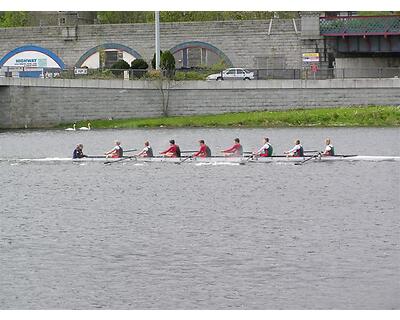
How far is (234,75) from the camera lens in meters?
76.4

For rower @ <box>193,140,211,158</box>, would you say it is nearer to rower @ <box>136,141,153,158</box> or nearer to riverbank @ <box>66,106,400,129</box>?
rower @ <box>136,141,153,158</box>

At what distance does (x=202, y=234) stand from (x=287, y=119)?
130 feet

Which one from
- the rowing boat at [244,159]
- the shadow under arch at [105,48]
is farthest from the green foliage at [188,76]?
the rowing boat at [244,159]

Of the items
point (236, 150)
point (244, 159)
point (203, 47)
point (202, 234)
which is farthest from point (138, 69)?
point (202, 234)

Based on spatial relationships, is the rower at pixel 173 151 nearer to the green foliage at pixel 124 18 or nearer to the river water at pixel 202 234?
the river water at pixel 202 234

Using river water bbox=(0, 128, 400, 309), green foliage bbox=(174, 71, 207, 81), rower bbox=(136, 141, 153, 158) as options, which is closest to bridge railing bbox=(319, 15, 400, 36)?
green foliage bbox=(174, 71, 207, 81)

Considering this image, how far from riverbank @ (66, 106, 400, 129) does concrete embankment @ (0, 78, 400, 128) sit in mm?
865

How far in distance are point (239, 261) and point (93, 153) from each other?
31617 millimetres

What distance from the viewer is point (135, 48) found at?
8500cm

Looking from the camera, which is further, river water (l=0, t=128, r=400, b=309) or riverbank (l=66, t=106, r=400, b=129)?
riverbank (l=66, t=106, r=400, b=129)

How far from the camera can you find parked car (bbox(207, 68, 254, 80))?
248 ft

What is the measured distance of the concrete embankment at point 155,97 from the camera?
7031 cm

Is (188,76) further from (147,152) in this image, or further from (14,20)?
(14,20)

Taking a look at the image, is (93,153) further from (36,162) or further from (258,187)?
(258,187)
